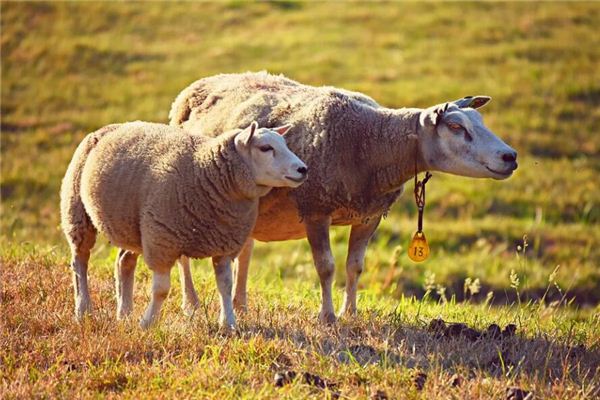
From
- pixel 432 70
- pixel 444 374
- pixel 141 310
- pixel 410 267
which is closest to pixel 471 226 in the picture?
pixel 410 267

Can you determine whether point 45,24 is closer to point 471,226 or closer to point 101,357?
point 471,226

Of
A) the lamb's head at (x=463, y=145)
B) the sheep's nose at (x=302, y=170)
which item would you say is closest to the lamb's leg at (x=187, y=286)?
the sheep's nose at (x=302, y=170)

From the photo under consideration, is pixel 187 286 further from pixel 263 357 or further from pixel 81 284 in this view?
pixel 263 357

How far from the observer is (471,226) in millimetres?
14992

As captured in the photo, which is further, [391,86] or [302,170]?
[391,86]

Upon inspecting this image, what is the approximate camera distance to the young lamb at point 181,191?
23.9 feet

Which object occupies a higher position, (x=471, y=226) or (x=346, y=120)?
(x=346, y=120)

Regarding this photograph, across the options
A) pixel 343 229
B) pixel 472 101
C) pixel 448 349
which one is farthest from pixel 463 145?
pixel 343 229

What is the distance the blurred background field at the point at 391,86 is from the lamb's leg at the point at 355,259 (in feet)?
11.1

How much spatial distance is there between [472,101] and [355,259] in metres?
1.55

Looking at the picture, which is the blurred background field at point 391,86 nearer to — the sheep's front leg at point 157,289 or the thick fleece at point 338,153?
the thick fleece at point 338,153

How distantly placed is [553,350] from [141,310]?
3.01 meters

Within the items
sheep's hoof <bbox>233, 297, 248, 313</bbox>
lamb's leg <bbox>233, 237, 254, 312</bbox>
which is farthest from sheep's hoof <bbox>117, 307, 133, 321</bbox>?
lamb's leg <bbox>233, 237, 254, 312</bbox>

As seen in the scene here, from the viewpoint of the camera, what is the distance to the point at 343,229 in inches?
597
